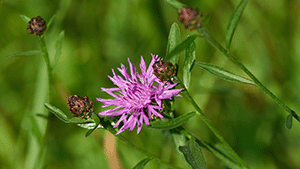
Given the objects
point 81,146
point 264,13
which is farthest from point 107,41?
point 264,13

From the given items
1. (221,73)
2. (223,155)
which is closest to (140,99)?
(221,73)

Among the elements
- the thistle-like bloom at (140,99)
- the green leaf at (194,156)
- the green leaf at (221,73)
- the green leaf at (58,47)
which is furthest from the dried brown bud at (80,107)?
the green leaf at (58,47)

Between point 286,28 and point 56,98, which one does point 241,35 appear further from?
point 56,98

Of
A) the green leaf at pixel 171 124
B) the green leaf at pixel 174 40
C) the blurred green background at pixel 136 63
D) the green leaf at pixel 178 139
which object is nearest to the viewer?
the green leaf at pixel 171 124

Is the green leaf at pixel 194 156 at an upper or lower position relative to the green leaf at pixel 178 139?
upper

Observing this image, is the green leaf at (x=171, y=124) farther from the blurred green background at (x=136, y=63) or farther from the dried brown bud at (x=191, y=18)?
the blurred green background at (x=136, y=63)

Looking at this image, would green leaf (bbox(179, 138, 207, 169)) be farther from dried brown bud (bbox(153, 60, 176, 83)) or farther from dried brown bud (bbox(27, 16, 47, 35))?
dried brown bud (bbox(27, 16, 47, 35))

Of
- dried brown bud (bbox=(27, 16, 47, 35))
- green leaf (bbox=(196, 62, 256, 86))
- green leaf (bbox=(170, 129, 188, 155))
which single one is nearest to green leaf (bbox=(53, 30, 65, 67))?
dried brown bud (bbox=(27, 16, 47, 35))
